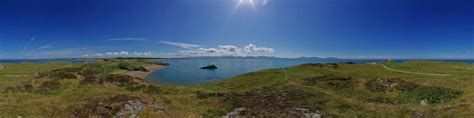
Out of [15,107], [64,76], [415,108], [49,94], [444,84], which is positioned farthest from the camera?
[64,76]

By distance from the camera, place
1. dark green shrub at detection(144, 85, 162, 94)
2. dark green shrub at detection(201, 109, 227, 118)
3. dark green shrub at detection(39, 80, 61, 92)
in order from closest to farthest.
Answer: dark green shrub at detection(201, 109, 227, 118) < dark green shrub at detection(39, 80, 61, 92) < dark green shrub at detection(144, 85, 162, 94)

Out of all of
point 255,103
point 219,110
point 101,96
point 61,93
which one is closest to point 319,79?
point 255,103

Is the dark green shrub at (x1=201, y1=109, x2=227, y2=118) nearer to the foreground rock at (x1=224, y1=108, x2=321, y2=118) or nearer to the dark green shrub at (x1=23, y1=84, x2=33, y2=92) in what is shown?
the foreground rock at (x1=224, y1=108, x2=321, y2=118)

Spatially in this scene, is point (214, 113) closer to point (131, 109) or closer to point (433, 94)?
point (131, 109)

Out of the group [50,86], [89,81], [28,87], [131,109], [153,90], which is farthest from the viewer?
[89,81]

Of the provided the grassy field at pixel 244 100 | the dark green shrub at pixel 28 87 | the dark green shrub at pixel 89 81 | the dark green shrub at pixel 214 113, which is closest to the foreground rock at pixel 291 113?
the grassy field at pixel 244 100

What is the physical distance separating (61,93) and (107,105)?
10.3 metres

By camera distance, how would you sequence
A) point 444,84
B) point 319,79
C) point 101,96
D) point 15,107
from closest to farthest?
point 15,107 → point 101,96 → point 444,84 → point 319,79

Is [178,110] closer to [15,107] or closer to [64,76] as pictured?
[15,107]

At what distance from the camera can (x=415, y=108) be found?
28000mm

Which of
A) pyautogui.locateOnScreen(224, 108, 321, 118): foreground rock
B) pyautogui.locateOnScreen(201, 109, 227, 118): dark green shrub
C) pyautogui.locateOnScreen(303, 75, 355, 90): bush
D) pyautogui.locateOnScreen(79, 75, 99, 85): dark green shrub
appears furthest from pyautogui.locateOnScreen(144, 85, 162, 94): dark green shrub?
pyautogui.locateOnScreen(303, 75, 355, 90): bush

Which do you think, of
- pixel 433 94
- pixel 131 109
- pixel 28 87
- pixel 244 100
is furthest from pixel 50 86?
pixel 433 94

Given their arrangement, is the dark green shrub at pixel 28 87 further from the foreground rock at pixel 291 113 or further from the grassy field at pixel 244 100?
the foreground rock at pixel 291 113

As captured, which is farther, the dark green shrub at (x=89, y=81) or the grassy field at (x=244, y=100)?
the dark green shrub at (x=89, y=81)
